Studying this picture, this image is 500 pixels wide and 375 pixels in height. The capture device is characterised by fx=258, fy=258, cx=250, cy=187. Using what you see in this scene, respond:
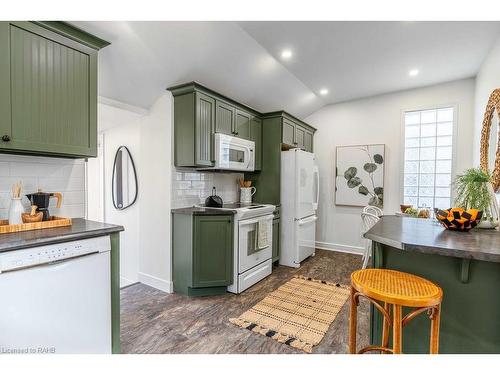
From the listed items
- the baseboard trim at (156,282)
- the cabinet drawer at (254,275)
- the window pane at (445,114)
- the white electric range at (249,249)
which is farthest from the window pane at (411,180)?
the baseboard trim at (156,282)

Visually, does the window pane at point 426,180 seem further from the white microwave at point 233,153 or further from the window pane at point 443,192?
the white microwave at point 233,153

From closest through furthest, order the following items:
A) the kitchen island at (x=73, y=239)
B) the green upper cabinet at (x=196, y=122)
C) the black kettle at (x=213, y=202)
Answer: the kitchen island at (x=73, y=239)
the green upper cabinet at (x=196, y=122)
the black kettle at (x=213, y=202)

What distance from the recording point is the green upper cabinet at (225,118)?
317cm

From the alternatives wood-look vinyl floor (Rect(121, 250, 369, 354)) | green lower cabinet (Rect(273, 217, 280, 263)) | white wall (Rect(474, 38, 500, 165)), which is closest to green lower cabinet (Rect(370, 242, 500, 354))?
wood-look vinyl floor (Rect(121, 250, 369, 354))

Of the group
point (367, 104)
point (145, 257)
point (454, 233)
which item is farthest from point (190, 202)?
point (367, 104)

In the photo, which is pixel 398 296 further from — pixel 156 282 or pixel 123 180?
pixel 123 180

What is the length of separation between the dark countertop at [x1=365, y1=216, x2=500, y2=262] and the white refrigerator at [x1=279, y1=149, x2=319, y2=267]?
1.96 meters

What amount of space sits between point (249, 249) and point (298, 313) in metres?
0.92

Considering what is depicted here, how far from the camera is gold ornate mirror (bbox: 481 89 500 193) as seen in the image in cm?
244

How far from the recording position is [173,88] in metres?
2.94

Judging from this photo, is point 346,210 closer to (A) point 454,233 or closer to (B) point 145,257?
(A) point 454,233

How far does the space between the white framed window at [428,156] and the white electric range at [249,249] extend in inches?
97.2

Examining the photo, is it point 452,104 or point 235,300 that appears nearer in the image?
point 235,300
